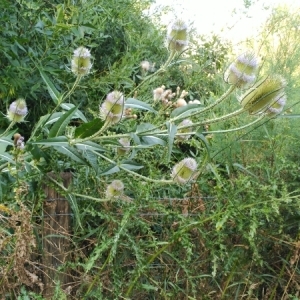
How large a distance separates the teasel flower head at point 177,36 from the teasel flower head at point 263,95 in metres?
0.32

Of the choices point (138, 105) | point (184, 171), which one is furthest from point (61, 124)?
point (184, 171)

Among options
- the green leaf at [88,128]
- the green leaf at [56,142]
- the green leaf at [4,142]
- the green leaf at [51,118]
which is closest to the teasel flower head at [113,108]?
the green leaf at [88,128]

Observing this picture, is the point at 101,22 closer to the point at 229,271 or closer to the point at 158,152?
the point at 158,152

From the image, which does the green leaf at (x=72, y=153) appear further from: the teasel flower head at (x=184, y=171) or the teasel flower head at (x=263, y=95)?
the teasel flower head at (x=263, y=95)

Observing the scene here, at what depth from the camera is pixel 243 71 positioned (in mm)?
1639

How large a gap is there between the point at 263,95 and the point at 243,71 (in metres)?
0.09

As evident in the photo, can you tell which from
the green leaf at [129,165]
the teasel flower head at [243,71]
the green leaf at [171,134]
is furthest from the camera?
the green leaf at [129,165]

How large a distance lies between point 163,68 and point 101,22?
1.64 meters

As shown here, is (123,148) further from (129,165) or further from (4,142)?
(4,142)

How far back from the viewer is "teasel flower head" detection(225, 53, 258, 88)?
1637 millimetres

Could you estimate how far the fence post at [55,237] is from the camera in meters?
2.11

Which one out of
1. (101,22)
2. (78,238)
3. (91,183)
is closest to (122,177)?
(91,183)

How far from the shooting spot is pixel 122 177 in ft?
7.47

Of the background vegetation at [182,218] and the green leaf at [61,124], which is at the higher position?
the green leaf at [61,124]
